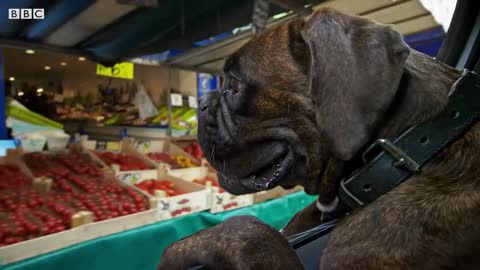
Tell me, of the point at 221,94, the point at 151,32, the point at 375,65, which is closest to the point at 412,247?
the point at 375,65

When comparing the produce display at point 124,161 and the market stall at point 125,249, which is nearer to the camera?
the market stall at point 125,249

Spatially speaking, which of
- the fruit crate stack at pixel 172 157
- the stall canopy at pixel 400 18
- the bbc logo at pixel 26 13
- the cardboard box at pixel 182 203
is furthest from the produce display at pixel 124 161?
the stall canopy at pixel 400 18

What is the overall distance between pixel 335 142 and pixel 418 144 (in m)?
0.18

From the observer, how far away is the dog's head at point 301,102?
0.88m

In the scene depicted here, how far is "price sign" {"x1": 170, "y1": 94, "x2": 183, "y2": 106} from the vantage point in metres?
4.73

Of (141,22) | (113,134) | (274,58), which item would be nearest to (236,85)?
(274,58)

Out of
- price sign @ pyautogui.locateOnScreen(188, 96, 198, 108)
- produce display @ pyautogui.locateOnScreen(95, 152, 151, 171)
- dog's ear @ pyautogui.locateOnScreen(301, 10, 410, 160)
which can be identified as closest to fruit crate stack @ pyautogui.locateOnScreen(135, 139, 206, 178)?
produce display @ pyautogui.locateOnScreen(95, 152, 151, 171)

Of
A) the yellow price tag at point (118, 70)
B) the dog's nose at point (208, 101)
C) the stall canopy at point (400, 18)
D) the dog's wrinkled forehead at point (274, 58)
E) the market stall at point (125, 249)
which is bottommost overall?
the market stall at point (125, 249)

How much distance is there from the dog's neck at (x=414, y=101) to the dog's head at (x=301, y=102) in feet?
0.17

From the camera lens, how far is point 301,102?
1.06m

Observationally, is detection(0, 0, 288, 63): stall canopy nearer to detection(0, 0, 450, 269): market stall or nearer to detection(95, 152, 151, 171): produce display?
detection(0, 0, 450, 269): market stall

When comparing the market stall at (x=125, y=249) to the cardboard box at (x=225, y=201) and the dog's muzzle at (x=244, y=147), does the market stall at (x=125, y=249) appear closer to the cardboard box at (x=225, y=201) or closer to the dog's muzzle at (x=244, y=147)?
the cardboard box at (x=225, y=201)

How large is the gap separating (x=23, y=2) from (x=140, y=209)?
1362 mm

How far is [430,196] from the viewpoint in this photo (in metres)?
0.84
